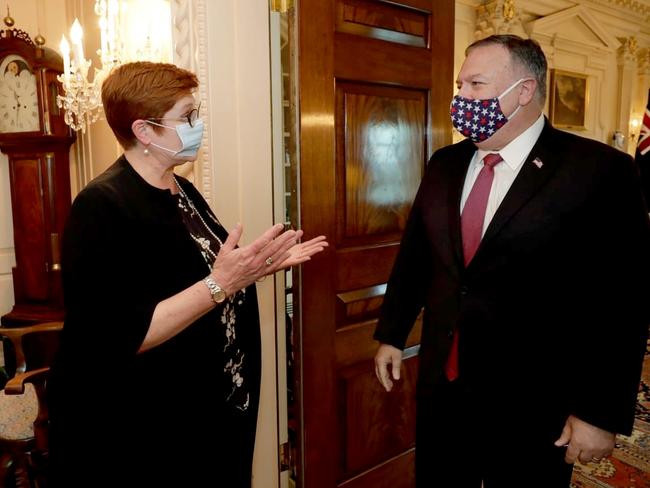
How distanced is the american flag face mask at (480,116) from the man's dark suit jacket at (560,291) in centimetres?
13

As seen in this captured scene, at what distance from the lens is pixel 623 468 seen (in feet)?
8.36

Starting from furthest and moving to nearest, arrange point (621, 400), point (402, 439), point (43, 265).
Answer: point (43, 265) → point (402, 439) → point (621, 400)

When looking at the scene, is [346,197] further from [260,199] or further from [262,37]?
[262,37]

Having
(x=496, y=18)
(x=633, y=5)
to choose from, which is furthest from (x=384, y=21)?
(x=633, y=5)

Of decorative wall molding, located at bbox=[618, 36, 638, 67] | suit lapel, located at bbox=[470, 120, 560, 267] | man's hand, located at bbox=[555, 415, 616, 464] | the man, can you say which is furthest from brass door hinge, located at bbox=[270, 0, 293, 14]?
decorative wall molding, located at bbox=[618, 36, 638, 67]

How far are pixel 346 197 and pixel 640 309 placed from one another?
101cm

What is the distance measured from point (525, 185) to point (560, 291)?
289 millimetres

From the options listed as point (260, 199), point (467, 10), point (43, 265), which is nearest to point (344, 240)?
point (260, 199)

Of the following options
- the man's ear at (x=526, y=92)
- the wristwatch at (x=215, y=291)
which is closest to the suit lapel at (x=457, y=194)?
the man's ear at (x=526, y=92)

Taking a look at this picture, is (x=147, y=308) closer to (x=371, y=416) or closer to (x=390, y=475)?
(x=371, y=416)

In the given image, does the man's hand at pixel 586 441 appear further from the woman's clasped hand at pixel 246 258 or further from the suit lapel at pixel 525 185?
the woman's clasped hand at pixel 246 258

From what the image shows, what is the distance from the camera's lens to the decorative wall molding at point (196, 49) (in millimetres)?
1628

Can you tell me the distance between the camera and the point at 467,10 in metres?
4.84

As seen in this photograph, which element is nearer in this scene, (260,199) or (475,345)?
(475,345)
